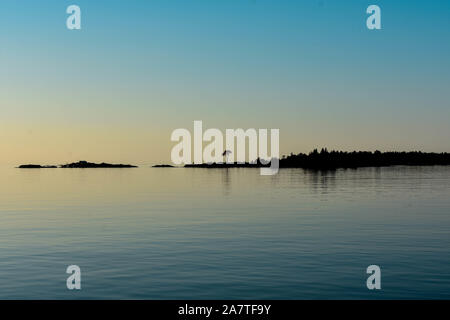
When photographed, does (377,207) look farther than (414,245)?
Yes

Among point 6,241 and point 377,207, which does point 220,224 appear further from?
point 377,207

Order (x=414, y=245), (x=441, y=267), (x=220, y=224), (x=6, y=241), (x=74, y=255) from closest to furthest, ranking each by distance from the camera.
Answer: (x=441, y=267) → (x=74, y=255) → (x=414, y=245) → (x=6, y=241) → (x=220, y=224)

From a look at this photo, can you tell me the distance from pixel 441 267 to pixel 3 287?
79.3ft

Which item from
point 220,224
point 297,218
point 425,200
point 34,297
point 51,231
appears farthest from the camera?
point 425,200

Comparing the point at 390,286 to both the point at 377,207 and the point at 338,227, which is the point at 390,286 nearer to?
the point at 338,227

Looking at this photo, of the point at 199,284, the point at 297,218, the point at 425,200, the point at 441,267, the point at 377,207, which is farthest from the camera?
the point at 425,200

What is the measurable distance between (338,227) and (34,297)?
104ft

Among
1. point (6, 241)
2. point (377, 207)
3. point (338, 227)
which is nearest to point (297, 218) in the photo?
point (338, 227)

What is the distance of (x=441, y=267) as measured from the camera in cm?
3306

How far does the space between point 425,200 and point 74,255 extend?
195ft

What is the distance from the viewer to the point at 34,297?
2716 cm

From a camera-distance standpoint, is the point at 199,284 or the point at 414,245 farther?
the point at 414,245

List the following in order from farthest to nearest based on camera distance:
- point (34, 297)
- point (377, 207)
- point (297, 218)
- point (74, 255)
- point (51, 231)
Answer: point (377, 207) → point (297, 218) → point (51, 231) → point (74, 255) → point (34, 297)

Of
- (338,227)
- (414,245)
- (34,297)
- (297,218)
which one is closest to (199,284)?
(34,297)
